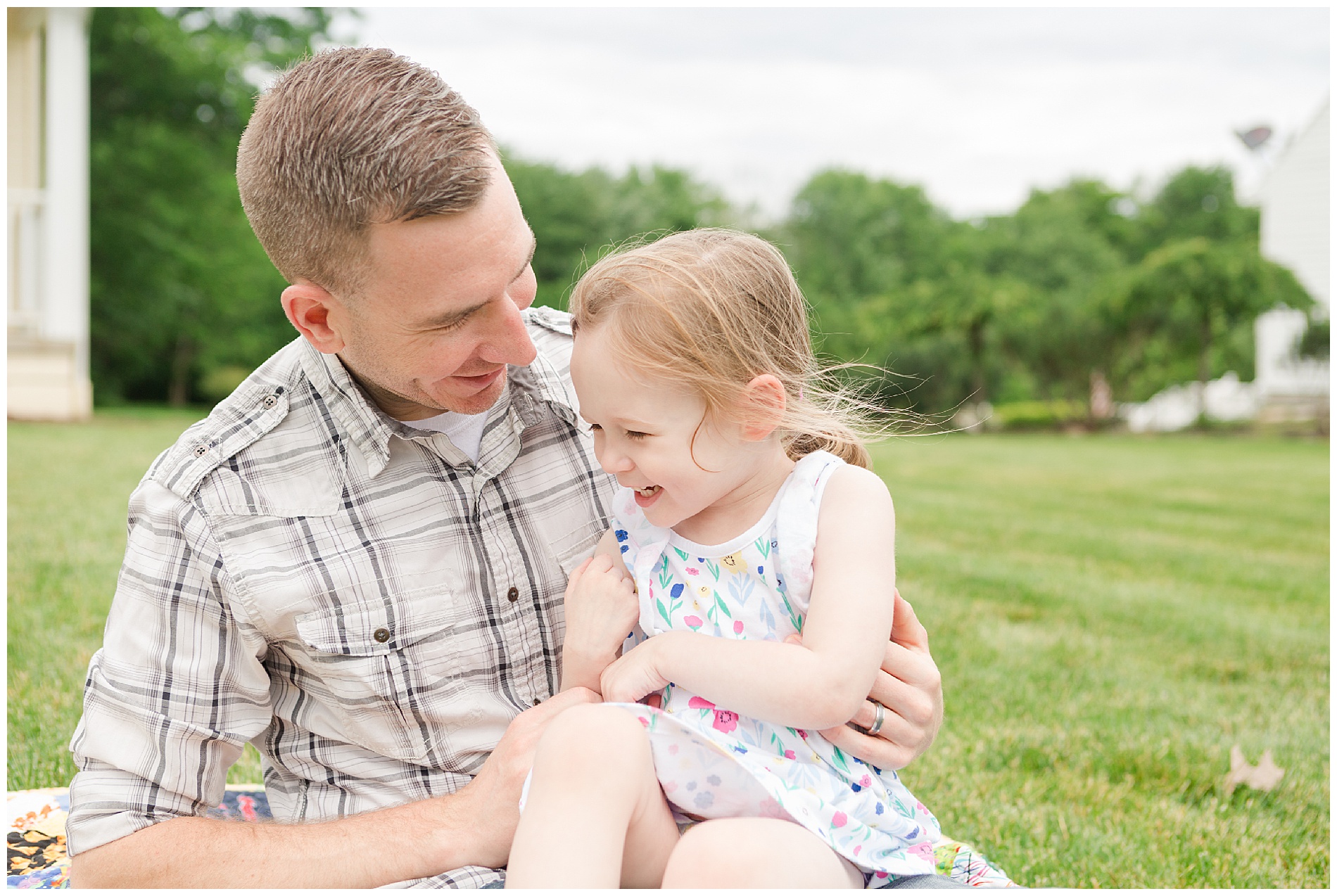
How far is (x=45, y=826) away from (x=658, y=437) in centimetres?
165

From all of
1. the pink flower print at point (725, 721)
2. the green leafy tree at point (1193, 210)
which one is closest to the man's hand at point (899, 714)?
the pink flower print at point (725, 721)

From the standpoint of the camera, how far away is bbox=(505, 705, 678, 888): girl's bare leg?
1419 millimetres

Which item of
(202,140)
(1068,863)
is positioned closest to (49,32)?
(202,140)

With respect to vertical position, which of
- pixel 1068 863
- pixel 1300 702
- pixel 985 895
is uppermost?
pixel 985 895

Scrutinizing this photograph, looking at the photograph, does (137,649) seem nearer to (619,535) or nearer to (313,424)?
(313,424)

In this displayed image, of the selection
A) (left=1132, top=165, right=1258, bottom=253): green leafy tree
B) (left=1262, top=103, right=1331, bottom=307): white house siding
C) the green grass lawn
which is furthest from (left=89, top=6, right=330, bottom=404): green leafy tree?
(left=1132, top=165, right=1258, bottom=253): green leafy tree

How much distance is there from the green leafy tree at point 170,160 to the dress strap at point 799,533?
14596 millimetres

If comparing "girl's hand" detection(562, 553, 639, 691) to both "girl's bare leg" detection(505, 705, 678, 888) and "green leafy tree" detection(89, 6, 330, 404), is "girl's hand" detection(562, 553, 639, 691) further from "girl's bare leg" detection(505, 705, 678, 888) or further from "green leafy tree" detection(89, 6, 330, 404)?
"green leafy tree" detection(89, 6, 330, 404)

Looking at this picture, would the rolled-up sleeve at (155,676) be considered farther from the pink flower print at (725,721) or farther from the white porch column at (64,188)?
the white porch column at (64,188)

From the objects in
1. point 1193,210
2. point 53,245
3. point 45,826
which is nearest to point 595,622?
point 45,826

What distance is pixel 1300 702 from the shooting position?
420 cm

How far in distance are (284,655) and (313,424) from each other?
38cm

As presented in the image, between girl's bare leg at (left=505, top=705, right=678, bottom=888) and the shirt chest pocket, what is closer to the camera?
girl's bare leg at (left=505, top=705, right=678, bottom=888)

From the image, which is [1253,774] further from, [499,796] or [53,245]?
[53,245]
